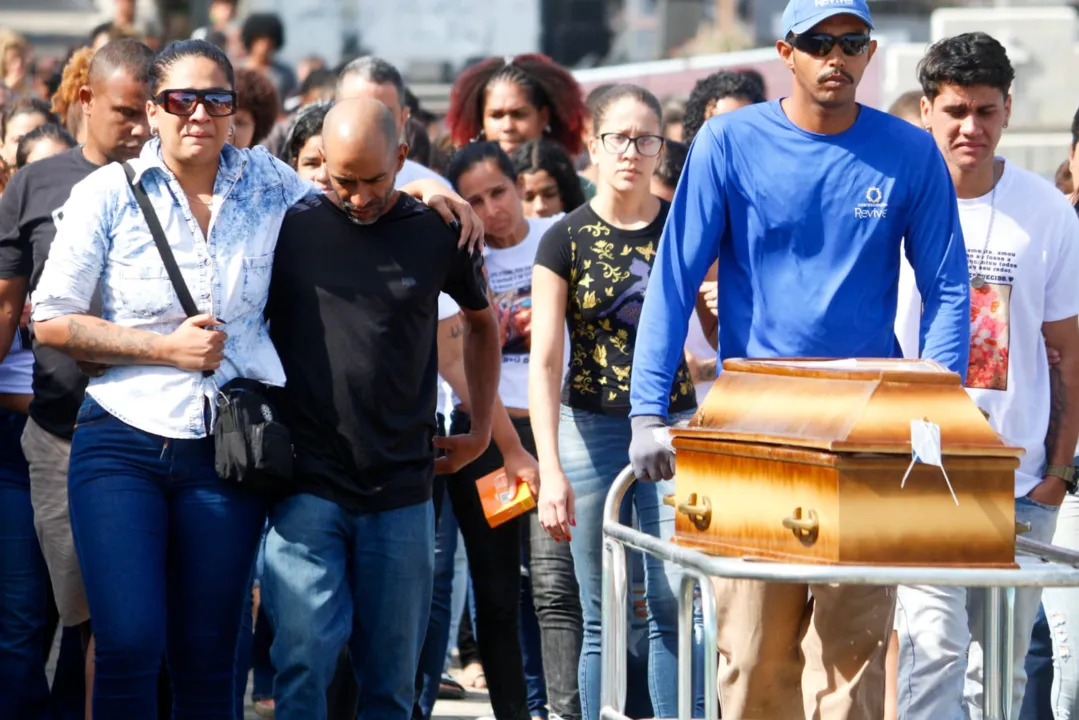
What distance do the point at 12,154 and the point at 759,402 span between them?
4569mm

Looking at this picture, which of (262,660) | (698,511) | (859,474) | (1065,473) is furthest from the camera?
(262,660)

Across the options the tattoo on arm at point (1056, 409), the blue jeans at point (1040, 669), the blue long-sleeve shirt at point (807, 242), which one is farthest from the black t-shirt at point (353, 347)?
the blue jeans at point (1040, 669)

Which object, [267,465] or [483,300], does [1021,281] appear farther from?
[267,465]

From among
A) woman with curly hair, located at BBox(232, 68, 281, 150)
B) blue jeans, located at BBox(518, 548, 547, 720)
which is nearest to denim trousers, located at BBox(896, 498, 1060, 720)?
blue jeans, located at BBox(518, 548, 547, 720)

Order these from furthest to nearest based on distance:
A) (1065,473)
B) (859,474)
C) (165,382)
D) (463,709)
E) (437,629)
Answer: (463,709) → (437,629) → (1065,473) → (165,382) → (859,474)

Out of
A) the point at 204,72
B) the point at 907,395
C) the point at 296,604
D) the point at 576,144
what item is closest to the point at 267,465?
the point at 296,604

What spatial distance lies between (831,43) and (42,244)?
244cm

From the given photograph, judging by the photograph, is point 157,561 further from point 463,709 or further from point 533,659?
point 463,709

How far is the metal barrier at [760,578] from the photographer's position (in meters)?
3.54

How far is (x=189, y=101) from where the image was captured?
497 centimetres

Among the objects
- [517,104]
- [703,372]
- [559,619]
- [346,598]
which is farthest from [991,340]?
[517,104]

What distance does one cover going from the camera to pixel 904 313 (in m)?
5.67

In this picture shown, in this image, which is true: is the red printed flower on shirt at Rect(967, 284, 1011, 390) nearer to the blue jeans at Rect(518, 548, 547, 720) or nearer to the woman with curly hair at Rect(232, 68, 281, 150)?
the blue jeans at Rect(518, 548, 547, 720)

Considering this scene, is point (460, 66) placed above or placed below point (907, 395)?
above
